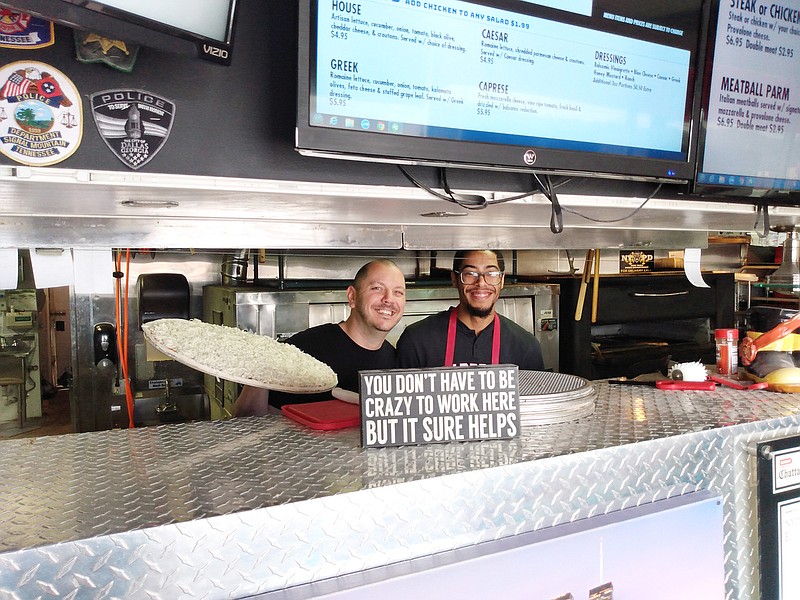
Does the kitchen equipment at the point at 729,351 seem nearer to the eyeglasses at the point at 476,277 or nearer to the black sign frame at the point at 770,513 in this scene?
the black sign frame at the point at 770,513

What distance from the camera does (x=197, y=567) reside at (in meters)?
Answer: 0.91

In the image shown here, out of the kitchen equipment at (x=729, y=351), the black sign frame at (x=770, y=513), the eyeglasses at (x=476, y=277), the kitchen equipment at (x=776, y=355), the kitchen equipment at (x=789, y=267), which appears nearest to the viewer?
the black sign frame at (x=770, y=513)

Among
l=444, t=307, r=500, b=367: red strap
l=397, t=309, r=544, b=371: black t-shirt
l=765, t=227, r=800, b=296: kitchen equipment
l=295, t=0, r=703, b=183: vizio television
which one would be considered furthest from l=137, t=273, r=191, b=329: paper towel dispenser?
l=765, t=227, r=800, b=296: kitchen equipment

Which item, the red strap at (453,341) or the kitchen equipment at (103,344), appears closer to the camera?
the red strap at (453,341)

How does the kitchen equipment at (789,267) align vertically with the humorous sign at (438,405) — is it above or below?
above

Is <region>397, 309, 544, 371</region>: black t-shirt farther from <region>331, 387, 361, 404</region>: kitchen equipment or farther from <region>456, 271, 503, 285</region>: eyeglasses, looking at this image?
<region>331, 387, 361, 404</region>: kitchen equipment

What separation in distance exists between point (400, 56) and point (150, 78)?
52 cm

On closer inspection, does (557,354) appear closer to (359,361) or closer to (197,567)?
(359,361)

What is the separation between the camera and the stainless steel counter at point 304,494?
883mm

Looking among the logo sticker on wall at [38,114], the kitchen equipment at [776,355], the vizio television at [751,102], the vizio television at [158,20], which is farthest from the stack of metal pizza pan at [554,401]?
the logo sticker on wall at [38,114]

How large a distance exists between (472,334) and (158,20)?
7.58 ft

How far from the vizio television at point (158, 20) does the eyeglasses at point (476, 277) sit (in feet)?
6.59

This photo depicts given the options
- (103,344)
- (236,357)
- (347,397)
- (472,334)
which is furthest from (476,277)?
(103,344)

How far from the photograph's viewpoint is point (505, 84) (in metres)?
1.45
